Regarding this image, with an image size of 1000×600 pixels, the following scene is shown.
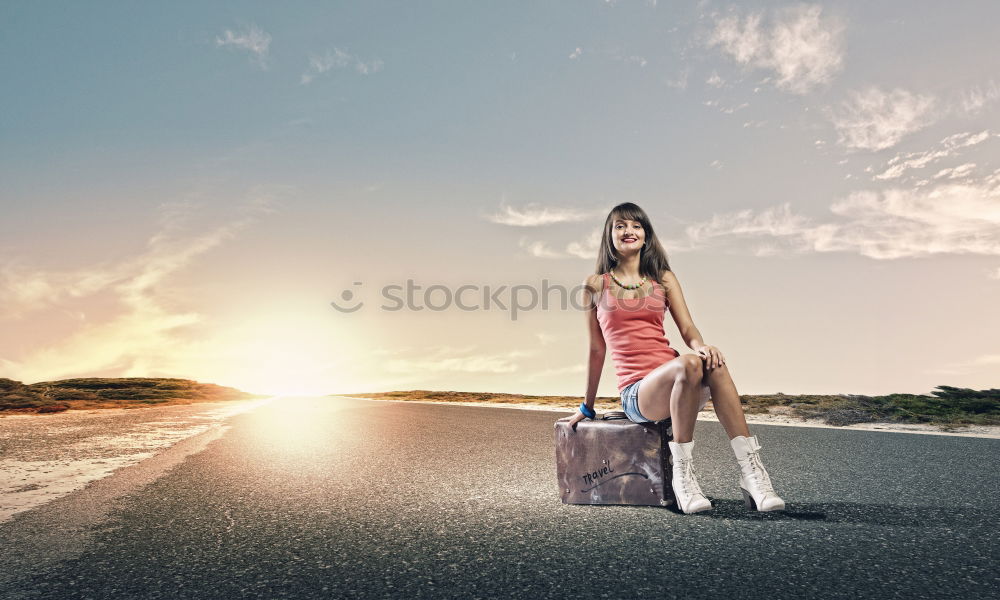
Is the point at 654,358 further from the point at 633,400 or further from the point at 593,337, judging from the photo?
the point at 593,337

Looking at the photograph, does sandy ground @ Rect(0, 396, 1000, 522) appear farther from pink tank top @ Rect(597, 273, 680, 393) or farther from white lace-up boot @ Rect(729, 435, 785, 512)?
white lace-up boot @ Rect(729, 435, 785, 512)

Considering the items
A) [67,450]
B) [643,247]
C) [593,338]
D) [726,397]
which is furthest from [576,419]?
[67,450]

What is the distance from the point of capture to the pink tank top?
12.7ft

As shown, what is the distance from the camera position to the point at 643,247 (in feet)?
13.5

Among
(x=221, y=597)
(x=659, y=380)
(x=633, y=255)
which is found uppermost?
(x=633, y=255)

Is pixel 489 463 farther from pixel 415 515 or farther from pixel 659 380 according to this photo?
pixel 659 380

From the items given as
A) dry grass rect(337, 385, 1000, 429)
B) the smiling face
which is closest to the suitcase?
the smiling face

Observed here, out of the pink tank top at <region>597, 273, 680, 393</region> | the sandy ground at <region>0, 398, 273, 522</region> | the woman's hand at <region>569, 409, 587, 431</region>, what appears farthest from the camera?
the sandy ground at <region>0, 398, 273, 522</region>

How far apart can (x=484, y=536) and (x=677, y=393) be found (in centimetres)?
132

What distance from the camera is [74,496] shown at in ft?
15.0

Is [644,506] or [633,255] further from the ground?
[633,255]

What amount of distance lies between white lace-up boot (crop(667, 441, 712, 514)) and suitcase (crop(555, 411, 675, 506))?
0.14 metres

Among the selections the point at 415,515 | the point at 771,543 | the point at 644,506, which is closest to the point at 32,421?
the point at 415,515

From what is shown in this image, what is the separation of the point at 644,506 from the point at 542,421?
305 inches
